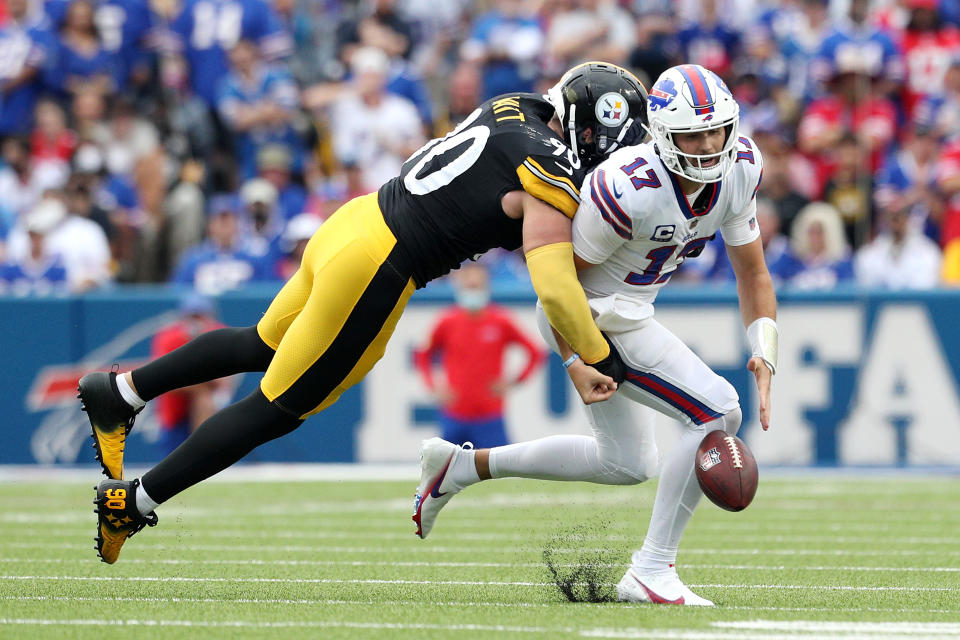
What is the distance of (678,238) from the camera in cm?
500

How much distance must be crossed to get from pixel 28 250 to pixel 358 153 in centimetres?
263

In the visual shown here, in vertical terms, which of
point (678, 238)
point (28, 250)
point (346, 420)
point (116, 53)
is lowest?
point (346, 420)

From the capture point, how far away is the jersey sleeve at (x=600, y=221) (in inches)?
192

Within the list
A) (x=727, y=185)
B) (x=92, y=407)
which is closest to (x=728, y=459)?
(x=727, y=185)

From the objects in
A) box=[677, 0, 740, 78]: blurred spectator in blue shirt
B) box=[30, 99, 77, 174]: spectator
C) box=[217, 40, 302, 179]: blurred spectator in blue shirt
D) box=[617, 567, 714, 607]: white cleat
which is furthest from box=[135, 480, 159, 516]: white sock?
box=[677, 0, 740, 78]: blurred spectator in blue shirt

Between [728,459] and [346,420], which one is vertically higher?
[728,459]

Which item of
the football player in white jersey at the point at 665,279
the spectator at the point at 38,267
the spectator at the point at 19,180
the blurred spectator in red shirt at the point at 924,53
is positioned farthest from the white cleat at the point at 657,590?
the blurred spectator in red shirt at the point at 924,53

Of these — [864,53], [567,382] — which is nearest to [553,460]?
[567,382]

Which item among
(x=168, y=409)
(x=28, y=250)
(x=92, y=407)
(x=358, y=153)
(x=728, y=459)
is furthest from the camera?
(x=358, y=153)

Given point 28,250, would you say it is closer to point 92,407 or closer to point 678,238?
point 92,407

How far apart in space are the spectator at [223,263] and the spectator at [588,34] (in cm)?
301

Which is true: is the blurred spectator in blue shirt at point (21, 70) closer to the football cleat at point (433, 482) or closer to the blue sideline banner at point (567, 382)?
the blue sideline banner at point (567, 382)

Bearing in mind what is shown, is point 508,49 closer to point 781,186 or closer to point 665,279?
point 781,186

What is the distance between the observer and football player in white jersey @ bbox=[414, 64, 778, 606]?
4.82m
